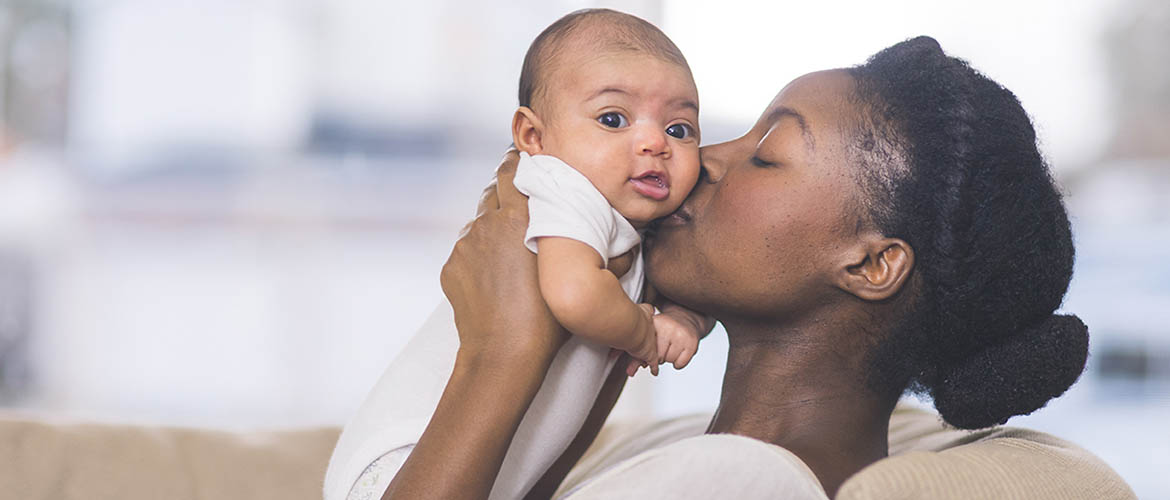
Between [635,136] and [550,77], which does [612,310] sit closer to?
[635,136]

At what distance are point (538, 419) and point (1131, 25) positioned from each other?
9.68 ft

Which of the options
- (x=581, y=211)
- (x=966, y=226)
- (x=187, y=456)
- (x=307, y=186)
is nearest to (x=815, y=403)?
(x=966, y=226)

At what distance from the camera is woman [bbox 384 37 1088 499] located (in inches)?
46.4

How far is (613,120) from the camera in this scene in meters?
1.21

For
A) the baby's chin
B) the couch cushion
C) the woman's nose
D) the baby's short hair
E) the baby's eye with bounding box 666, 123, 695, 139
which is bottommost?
the couch cushion

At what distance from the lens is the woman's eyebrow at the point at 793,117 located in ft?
4.03

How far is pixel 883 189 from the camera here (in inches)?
47.1

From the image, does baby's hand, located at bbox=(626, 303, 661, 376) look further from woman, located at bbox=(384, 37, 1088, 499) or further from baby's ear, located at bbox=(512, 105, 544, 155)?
baby's ear, located at bbox=(512, 105, 544, 155)

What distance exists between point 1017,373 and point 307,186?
2.60 metres

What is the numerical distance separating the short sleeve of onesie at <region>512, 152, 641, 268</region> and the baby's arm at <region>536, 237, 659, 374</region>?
1 cm

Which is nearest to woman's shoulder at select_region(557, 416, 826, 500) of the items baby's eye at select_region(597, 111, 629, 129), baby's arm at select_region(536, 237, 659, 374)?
baby's arm at select_region(536, 237, 659, 374)

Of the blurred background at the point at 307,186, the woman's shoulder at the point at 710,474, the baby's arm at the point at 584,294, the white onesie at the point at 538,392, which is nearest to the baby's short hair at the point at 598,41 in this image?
the white onesie at the point at 538,392

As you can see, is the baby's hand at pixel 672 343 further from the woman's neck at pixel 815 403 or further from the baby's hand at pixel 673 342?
the woman's neck at pixel 815 403

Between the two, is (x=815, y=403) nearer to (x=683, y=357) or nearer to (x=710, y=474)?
(x=683, y=357)
